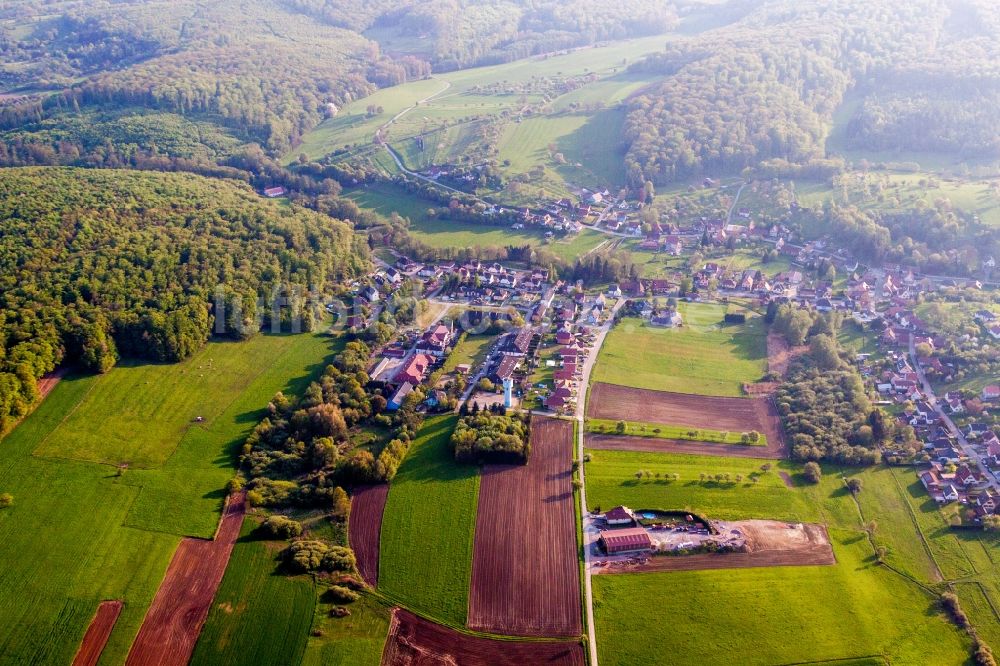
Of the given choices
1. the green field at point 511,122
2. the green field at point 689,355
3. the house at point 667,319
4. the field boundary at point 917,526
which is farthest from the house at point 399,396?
the green field at point 511,122

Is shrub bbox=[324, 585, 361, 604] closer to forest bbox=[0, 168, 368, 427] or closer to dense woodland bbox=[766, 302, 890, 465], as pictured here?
forest bbox=[0, 168, 368, 427]

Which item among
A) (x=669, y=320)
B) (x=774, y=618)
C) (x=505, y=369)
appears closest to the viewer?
(x=774, y=618)

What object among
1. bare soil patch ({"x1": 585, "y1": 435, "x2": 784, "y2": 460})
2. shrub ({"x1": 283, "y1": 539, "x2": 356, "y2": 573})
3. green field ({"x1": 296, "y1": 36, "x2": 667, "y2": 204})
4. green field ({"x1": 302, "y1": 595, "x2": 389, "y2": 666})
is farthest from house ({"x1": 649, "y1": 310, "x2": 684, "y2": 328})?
green field ({"x1": 302, "y1": 595, "x2": 389, "y2": 666})

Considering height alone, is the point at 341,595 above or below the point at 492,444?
below

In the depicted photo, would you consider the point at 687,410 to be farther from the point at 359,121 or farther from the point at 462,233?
the point at 359,121

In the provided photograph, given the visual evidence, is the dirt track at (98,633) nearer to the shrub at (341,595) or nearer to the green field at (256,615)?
the green field at (256,615)

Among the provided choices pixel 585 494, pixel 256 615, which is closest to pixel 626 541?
pixel 585 494

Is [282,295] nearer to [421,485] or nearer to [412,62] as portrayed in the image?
[421,485]
